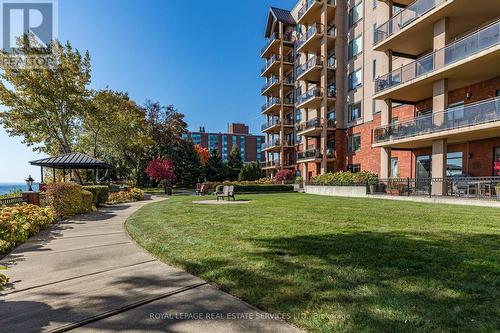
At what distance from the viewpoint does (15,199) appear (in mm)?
10633

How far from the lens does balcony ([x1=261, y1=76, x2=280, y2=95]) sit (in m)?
40.7

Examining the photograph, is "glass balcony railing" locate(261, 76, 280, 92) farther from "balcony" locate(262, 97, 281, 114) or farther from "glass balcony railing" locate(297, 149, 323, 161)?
"glass balcony railing" locate(297, 149, 323, 161)

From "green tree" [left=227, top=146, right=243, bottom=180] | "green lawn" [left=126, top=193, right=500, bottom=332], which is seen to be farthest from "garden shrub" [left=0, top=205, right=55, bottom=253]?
"green tree" [left=227, top=146, right=243, bottom=180]

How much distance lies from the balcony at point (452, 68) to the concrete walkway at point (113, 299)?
16.0 m

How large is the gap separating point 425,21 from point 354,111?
13115mm

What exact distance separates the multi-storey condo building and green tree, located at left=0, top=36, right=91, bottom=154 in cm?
2314

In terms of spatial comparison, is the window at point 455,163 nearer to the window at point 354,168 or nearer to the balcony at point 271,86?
the window at point 354,168

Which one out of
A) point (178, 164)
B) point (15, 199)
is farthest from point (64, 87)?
point (178, 164)

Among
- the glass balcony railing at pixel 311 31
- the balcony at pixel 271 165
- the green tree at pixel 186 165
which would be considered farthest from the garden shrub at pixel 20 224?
the green tree at pixel 186 165

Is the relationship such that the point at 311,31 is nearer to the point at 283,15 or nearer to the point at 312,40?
the point at 312,40

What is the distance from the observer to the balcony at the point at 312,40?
100 ft

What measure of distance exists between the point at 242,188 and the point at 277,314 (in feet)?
77.9

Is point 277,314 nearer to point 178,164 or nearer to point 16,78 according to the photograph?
point 16,78

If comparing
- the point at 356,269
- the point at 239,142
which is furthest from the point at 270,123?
the point at 239,142
